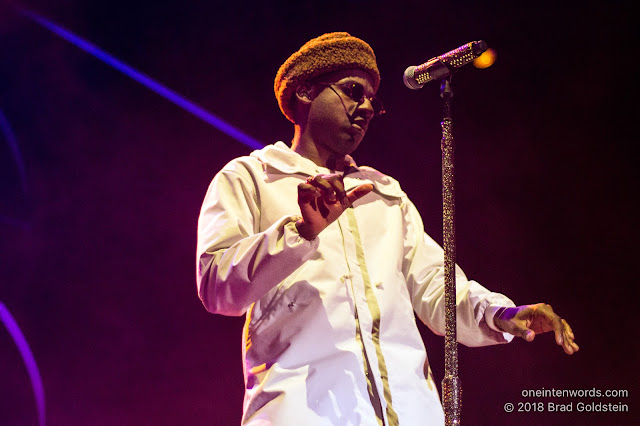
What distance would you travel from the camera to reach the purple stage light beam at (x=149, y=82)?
3.72 meters

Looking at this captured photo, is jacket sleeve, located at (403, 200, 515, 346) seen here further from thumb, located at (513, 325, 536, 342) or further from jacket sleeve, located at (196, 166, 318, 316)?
jacket sleeve, located at (196, 166, 318, 316)

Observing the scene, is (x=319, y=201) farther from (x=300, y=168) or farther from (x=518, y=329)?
(x=518, y=329)

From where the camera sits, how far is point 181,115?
3811mm

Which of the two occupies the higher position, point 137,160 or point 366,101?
point 137,160

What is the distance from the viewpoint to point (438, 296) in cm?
234

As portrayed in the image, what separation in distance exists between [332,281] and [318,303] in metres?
0.10

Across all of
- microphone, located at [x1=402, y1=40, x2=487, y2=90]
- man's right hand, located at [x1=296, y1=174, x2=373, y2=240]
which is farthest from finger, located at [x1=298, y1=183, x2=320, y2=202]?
microphone, located at [x1=402, y1=40, x2=487, y2=90]

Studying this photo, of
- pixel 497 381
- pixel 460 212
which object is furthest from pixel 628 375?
pixel 460 212

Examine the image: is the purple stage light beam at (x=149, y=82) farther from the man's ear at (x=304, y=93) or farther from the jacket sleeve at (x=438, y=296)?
the jacket sleeve at (x=438, y=296)

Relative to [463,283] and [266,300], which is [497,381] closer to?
[463,283]

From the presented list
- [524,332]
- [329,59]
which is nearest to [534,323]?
[524,332]

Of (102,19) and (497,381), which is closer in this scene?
(497,381)

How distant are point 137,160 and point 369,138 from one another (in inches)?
58.5

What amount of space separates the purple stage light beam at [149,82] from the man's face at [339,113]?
4.42 ft
